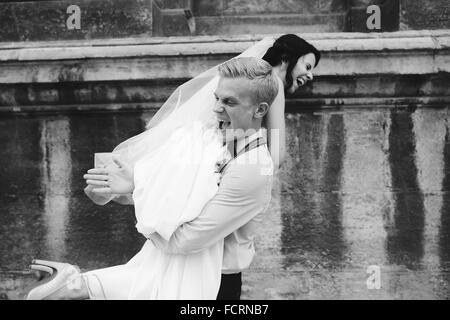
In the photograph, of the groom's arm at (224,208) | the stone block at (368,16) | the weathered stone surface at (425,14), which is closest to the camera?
the groom's arm at (224,208)

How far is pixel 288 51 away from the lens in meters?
2.71

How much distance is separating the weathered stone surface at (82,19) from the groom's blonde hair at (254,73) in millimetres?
2184

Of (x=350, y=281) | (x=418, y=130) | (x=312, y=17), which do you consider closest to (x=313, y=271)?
(x=350, y=281)

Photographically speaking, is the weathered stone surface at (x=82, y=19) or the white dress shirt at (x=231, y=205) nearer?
the white dress shirt at (x=231, y=205)

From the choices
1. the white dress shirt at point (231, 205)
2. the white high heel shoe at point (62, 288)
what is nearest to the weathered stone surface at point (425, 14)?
the white dress shirt at point (231, 205)

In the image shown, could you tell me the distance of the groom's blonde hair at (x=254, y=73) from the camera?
6.72ft

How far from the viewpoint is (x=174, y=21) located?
172 inches

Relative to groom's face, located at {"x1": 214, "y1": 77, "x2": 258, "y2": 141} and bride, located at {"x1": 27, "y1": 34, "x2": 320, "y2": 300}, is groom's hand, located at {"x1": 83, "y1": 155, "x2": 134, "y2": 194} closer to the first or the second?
bride, located at {"x1": 27, "y1": 34, "x2": 320, "y2": 300}

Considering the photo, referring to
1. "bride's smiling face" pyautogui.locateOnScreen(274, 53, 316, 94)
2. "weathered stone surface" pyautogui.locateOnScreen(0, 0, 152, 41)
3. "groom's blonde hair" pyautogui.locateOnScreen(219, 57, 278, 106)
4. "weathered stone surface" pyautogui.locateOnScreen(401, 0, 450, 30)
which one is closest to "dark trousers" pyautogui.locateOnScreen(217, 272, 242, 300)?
"groom's blonde hair" pyautogui.locateOnScreen(219, 57, 278, 106)

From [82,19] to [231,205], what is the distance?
2641 millimetres

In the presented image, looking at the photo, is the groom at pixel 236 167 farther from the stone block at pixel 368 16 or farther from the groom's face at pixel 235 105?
the stone block at pixel 368 16

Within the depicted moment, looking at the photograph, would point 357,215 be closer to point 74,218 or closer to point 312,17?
point 312,17

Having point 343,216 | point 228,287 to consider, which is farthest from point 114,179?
point 343,216

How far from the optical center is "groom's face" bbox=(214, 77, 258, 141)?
206 cm
